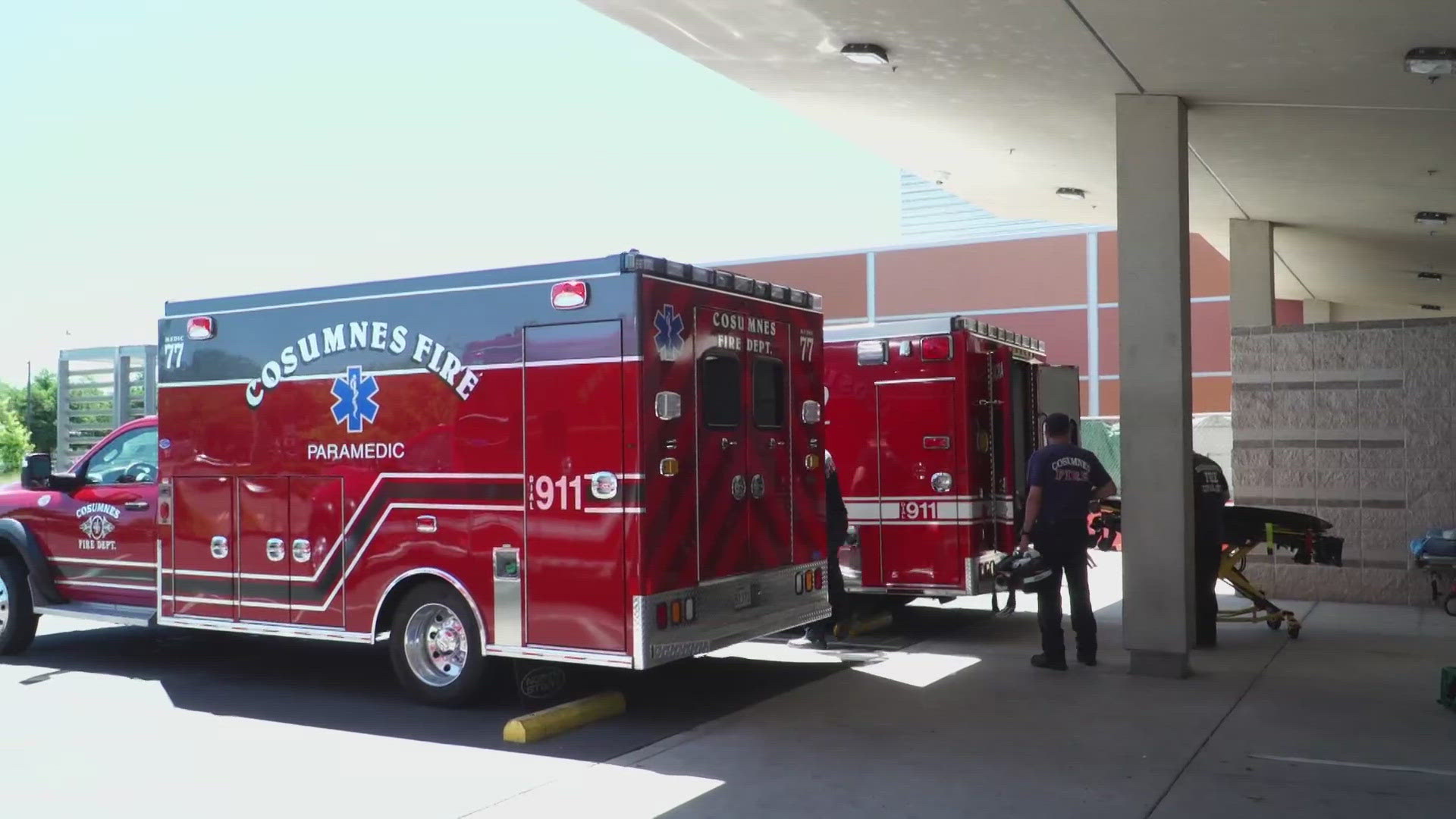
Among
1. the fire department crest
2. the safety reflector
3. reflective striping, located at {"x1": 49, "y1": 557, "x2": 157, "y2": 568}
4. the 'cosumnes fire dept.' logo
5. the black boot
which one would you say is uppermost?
the safety reflector

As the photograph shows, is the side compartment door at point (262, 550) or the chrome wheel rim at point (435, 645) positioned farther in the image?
the side compartment door at point (262, 550)

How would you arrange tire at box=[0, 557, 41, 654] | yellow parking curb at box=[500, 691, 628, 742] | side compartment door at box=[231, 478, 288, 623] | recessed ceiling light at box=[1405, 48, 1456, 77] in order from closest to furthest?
yellow parking curb at box=[500, 691, 628, 742], recessed ceiling light at box=[1405, 48, 1456, 77], side compartment door at box=[231, 478, 288, 623], tire at box=[0, 557, 41, 654]

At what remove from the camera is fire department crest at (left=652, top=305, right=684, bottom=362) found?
786cm

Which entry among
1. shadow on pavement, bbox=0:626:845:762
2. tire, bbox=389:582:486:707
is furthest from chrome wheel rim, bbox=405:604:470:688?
shadow on pavement, bbox=0:626:845:762

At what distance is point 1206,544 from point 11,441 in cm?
5337

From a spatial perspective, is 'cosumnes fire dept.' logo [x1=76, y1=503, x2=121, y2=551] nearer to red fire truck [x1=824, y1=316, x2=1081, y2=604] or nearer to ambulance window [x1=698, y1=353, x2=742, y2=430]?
ambulance window [x1=698, y1=353, x2=742, y2=430]

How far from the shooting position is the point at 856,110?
10.5 metres

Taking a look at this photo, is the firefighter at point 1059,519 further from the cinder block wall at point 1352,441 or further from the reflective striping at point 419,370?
the cinder block wall at point 1352,441

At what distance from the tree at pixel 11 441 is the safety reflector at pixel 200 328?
41778 millimetres

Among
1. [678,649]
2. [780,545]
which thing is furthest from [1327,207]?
[678,649]

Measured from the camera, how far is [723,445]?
848 centimetres

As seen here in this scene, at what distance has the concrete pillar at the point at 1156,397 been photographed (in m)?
9.21

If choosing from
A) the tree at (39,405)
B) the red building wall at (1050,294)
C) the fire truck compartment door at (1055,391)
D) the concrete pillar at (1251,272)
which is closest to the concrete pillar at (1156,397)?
the fire truck compartment door at (1055,391)

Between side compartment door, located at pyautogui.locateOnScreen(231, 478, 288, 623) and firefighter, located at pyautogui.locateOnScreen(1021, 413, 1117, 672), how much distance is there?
17.5ft
